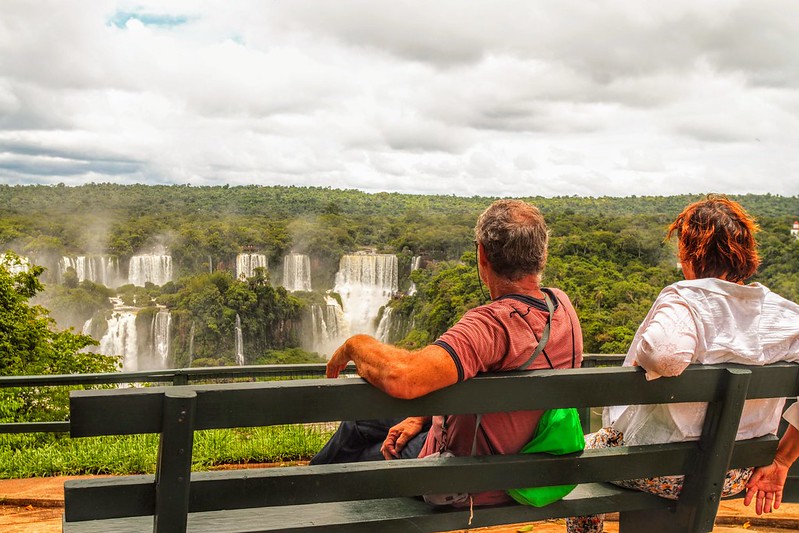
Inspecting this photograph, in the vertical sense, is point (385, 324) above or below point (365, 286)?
below

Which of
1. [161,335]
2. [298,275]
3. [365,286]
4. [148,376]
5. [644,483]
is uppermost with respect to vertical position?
[644,483]

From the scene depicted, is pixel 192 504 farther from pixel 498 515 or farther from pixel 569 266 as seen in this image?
pixel 569 266

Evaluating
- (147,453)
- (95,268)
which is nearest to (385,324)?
(95,268)

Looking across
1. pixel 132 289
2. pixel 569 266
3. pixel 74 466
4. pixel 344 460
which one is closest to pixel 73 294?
pixel 132 289

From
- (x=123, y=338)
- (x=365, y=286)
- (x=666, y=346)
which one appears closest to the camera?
(x=666, y=346)

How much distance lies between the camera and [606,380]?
81.7 inches

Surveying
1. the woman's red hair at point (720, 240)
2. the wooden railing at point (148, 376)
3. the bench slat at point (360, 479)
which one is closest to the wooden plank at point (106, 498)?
the bench slat at point (360, 479)

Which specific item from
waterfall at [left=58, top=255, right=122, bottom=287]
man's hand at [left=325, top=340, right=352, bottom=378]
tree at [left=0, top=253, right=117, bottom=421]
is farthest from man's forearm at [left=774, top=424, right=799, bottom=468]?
waterfall at [left=58, top=255, right=122, bottom=287]

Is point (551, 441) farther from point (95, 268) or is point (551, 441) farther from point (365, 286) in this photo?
point (95, 268)

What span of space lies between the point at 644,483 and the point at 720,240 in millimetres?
784

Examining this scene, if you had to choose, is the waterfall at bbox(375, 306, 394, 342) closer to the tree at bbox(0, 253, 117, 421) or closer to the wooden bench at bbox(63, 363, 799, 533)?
the tree at bbox(0, 253, 117, 421)

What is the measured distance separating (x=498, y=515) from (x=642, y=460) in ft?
1.48

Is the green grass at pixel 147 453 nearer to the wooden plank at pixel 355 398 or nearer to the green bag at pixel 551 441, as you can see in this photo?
the green bag at pixel 551 441

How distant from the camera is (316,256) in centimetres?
7475
